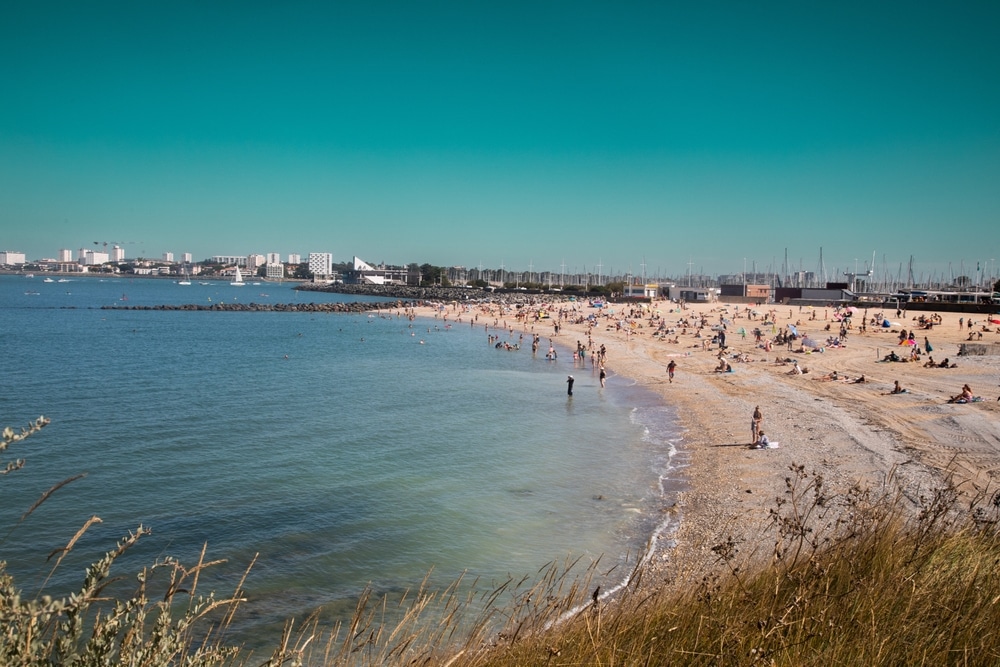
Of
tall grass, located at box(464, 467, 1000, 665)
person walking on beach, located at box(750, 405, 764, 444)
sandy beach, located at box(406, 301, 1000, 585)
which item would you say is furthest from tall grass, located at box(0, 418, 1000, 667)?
person walking on beach, located at box(750, 405, 764, 444)

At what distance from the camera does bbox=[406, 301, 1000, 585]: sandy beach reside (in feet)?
43.6

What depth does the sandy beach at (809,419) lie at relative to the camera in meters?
13.3

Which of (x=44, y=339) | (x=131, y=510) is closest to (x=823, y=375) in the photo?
(x=131, y=510)

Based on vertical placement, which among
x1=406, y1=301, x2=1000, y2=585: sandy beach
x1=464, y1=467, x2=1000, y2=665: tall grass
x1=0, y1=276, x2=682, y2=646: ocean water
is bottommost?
x1=0, y1=276, x2=682, y2=646: ocean water

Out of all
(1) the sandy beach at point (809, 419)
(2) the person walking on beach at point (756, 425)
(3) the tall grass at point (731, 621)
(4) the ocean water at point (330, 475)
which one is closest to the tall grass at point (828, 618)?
(3) the tall grass at point (731, 621)

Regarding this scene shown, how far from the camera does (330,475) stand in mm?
16703

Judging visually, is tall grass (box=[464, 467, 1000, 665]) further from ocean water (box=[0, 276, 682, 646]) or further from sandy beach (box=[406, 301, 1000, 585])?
ocean water (box=[0, 276, 682, 646])

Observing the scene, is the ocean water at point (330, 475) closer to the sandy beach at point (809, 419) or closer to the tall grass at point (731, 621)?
the sandy beach at point (809, 419)

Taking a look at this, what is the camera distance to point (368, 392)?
1195 inches

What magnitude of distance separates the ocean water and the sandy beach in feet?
3.77

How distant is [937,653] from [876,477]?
44.4ft

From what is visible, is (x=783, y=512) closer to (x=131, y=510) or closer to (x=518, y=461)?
(x=518, y=461)

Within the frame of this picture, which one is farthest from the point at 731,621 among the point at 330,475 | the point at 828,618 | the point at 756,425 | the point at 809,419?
the point at 809,419

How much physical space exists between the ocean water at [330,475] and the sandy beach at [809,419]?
3.77 feet
